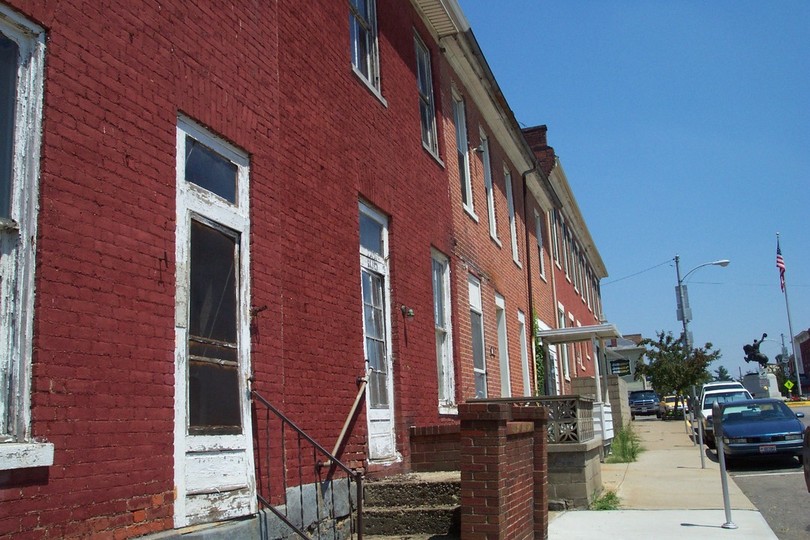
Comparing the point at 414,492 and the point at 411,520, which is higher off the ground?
the point at 414,492

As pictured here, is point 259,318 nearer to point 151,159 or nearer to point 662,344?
point 151,159

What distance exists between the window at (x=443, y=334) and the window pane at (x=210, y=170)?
5.15 meters

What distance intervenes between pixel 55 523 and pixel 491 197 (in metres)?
13.0

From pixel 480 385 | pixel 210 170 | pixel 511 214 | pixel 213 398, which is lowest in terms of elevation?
pixel 213 398

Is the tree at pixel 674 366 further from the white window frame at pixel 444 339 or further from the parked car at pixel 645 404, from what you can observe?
the white window frame at pixel 444 339

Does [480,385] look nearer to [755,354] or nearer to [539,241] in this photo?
[539,241]

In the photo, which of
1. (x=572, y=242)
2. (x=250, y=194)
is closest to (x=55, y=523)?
(x=250, y=194)

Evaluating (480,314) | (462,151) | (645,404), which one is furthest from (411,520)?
(645,404)

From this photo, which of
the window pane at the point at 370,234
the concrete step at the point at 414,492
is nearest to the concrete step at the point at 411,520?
the concrete step at the point at 414,492

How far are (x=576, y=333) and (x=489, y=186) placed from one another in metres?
5.14

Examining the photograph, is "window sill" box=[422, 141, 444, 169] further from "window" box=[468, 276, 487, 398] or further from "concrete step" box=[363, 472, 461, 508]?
"concrete step" box=[363, 472, 461, 508]

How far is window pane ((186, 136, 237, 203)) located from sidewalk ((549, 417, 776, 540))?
5390 mm

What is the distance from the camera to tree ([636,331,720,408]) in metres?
41.1

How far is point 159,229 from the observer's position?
5.64 metres
